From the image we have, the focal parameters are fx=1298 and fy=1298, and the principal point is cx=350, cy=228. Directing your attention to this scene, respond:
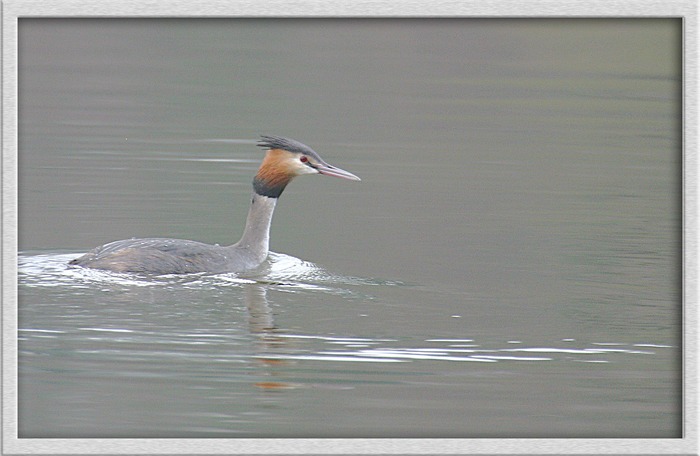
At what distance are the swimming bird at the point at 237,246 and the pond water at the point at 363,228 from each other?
0.56ft

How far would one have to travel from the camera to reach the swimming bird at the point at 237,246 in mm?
9250

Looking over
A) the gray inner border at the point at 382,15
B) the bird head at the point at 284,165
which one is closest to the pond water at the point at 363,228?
the gray inner border at the point at 382,15

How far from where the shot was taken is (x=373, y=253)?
1026 cm

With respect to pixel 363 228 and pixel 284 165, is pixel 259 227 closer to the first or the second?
pixel 284 165

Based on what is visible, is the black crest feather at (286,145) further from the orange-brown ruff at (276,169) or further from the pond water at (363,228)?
the pond water at (363,228)

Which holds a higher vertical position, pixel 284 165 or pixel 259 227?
pixel 284 165

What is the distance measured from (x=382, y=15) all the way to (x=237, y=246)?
327 cm

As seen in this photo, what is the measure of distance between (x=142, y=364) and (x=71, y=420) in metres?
1.02

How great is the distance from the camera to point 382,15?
717 centimetres

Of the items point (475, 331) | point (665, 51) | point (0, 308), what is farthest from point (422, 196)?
point (0, 308)

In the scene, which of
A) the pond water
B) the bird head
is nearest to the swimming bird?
the bird head

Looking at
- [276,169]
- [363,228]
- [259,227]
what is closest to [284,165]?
[276,169]

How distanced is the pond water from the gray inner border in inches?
4.2

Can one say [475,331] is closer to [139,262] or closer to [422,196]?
[139,262]
